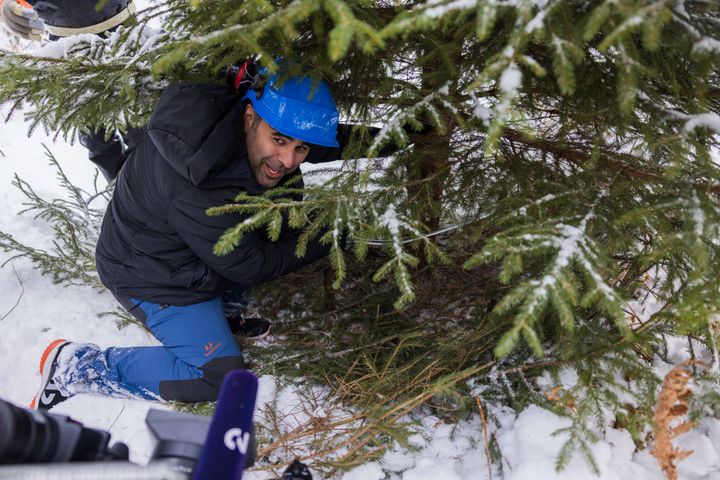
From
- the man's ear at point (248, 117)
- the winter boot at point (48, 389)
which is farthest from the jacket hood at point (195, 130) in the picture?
the winter boot at point (48, 389)

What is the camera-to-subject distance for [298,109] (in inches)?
91.7

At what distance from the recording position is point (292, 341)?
320 cm

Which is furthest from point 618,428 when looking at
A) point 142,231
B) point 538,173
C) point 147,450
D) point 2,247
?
point 2,247

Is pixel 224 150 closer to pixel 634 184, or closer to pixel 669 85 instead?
pixel 634 184

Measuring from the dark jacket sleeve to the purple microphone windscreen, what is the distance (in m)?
1.23

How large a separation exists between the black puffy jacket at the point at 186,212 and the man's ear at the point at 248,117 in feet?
0.22

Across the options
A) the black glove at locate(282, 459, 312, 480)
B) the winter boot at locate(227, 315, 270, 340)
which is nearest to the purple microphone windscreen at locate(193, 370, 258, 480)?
the black glove at locate(282, 459, 312, 480)

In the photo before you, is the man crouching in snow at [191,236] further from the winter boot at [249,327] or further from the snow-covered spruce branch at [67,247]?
the snow-covered spruce branch at [67,247]

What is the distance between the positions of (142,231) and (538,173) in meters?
2.20

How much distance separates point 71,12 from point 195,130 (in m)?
2.44

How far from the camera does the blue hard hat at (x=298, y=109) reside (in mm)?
2320

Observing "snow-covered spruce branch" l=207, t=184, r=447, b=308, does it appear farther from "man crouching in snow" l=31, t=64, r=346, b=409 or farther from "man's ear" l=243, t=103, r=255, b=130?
"man's ear" l=243, t=103, r=255, b=130

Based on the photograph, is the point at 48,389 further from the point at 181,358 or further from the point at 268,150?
the point at 268,150

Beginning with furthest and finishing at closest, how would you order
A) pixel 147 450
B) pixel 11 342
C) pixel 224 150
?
pixel 11 342
pixel 147 450
pixel 224 150
